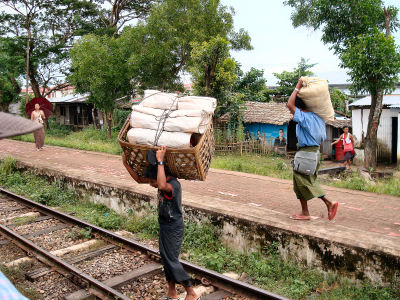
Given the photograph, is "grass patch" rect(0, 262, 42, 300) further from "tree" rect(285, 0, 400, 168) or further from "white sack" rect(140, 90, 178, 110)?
"tree" rect(285, 0, 400, 168)

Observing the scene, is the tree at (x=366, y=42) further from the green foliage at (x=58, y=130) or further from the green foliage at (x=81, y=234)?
the green foliage at (x=58, y=130)

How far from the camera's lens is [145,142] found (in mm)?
3900

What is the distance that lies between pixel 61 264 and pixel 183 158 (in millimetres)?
2539

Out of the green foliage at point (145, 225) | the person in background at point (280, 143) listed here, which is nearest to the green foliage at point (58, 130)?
the person in background at point (280, 143)

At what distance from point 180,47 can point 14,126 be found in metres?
18.5

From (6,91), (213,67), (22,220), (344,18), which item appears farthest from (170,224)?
(6,91)

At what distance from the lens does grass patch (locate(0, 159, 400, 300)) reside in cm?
429

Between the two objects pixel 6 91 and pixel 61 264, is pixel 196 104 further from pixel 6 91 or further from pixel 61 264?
pixel 6 91

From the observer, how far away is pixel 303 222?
5.42 meters

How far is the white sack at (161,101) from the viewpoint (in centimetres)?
410

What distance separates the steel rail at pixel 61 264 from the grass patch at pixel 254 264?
1.71ft

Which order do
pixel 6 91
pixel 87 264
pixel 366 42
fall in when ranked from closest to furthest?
pixel 87 264
pixel 366 42
pixel 6 91

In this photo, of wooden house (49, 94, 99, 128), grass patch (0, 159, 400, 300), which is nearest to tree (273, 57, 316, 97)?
wooden house (49, 94, 99, 128)

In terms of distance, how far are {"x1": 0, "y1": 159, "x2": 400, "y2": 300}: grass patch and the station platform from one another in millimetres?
138
